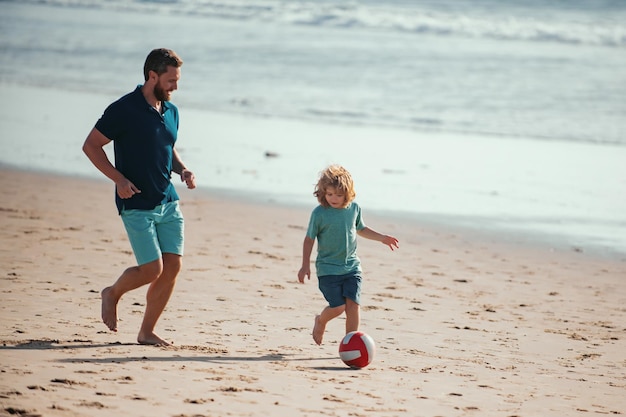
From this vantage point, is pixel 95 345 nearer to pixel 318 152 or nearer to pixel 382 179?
pixel 382 179

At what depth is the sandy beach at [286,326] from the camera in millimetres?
5293

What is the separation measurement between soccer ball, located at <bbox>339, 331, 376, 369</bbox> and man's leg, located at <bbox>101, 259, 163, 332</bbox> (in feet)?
3.95

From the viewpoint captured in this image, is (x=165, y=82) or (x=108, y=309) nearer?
(x=165, y=82)

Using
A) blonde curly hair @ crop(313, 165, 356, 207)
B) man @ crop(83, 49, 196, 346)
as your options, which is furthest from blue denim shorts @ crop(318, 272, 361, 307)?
man @ crop(83, 49, 196, 346)

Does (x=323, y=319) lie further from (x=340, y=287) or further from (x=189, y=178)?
(x=189, y=178)

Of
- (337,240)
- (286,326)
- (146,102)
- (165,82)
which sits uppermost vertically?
(165,82)

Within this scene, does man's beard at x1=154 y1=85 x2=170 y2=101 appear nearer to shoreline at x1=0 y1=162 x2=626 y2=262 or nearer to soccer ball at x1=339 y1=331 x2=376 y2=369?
soccer ball at x1=339 y1=331 x2=376 y2=369

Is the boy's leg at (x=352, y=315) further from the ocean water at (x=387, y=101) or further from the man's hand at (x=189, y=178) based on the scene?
the ocean water at (x=387, y=101)

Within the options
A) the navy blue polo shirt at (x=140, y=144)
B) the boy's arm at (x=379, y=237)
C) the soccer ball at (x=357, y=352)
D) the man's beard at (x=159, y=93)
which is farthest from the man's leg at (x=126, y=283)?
the boy's arm at (x=379, y=237)

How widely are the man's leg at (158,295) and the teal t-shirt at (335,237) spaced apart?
86 centimetres

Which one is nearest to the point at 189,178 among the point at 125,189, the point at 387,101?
the point at 125,189

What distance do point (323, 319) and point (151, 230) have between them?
1263 millimetres

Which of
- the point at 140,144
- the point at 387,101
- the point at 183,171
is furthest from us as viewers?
the point at 387,101

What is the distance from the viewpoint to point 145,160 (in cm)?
601
